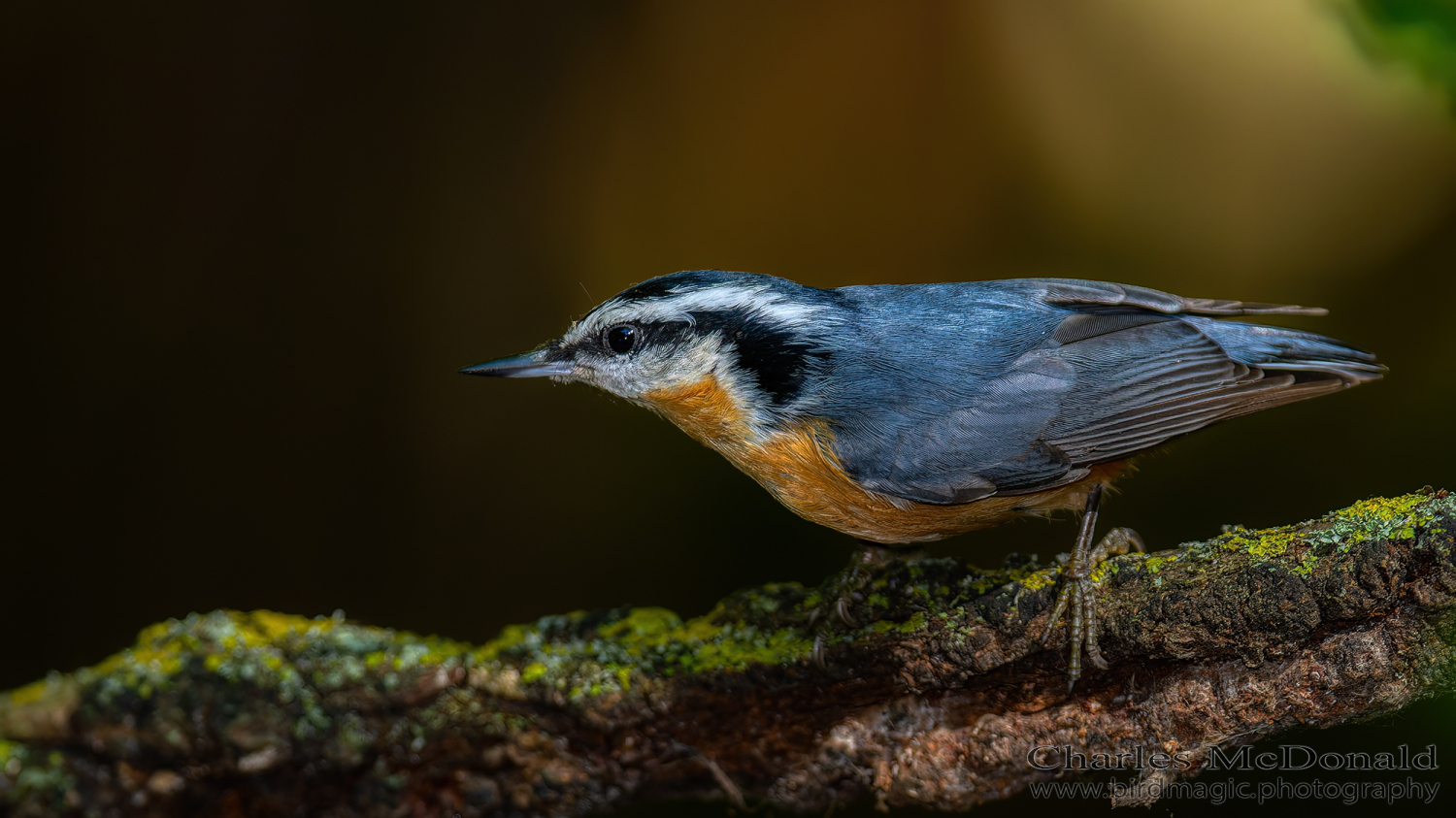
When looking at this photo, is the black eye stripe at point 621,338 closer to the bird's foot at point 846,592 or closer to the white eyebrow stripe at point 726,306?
the white eyebrow stripe at point 726,306

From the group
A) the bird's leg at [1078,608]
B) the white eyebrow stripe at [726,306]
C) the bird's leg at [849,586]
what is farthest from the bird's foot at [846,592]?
the white eyebrow stripe at [726,306]

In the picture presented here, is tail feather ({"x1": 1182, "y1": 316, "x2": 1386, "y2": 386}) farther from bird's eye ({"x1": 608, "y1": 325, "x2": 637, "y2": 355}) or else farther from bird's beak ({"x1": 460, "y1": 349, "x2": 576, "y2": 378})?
bird's beak ({"x1": 460, "y1": 349, "x2": 576, "y2": 378})

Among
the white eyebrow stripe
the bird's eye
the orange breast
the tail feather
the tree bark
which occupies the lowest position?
the tree bark

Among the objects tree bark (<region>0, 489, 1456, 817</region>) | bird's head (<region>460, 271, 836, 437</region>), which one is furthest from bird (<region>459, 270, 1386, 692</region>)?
tree bark (<region>0, 489, 1456, 817</region>)

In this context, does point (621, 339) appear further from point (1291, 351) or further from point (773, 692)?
point (1291, 351)

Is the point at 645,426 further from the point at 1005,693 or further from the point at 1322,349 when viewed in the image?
the point at 1322,349

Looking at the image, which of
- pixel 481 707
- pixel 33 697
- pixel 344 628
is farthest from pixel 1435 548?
pixel 33 697
